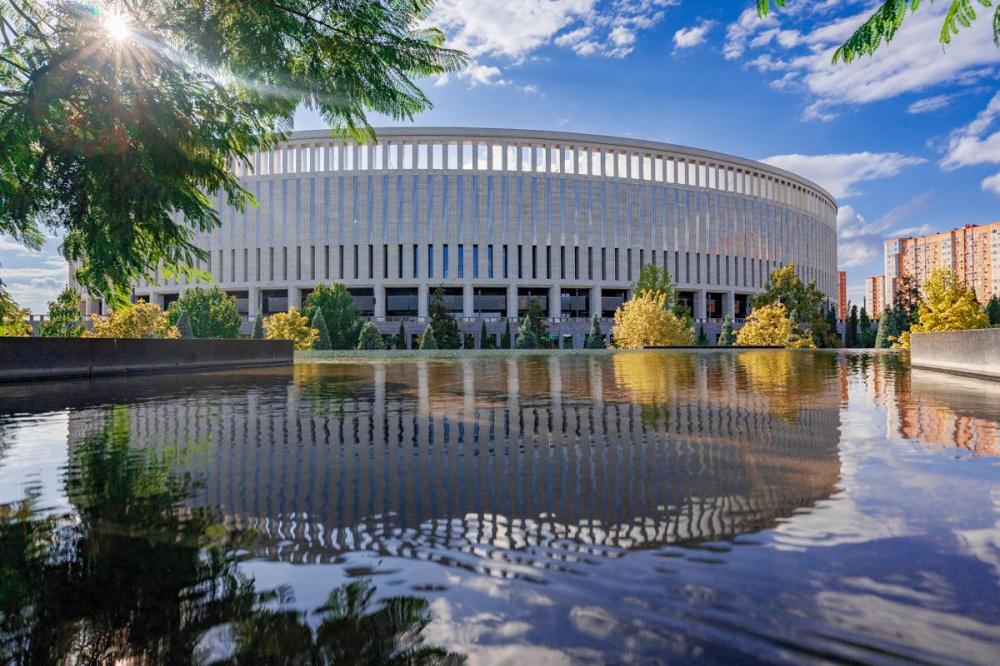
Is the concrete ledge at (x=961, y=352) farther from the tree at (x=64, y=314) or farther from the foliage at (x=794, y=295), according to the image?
the foliage at (x=794, y=295)

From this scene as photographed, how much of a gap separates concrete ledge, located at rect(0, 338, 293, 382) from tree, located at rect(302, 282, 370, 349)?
38.5 m

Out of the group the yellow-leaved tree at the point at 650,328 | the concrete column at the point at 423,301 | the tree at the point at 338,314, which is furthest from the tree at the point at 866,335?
the tree at the point at 338,314

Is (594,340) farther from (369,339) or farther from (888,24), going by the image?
(888,24)

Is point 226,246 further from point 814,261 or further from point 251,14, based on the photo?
point 814,261

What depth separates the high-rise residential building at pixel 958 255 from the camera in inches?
5344

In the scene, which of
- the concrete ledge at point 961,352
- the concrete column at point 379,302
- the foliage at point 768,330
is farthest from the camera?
the concrete column at point 379,302

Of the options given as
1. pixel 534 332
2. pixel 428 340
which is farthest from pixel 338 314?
pixel 534 332

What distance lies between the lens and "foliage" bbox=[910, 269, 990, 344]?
2912cm

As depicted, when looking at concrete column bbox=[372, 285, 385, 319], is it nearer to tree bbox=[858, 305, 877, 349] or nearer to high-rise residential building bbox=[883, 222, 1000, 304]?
tree bbox=[858, 305, 877, 349]

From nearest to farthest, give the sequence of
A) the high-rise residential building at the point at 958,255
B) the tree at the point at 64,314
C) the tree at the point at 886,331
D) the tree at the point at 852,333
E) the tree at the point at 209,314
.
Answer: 1. the tree at the point at 64,314
2. the tree at the point at 209,314
3. the tree at the point at 886,331
4. the tree at the point at 852,333
5. the high-rise residential building at the point at 958,255

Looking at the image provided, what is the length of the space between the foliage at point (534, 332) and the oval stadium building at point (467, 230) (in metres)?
4.76

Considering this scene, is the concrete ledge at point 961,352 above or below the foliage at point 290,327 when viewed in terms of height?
below

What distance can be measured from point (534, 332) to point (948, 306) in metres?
41.8

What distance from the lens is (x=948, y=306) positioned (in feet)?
98.4
